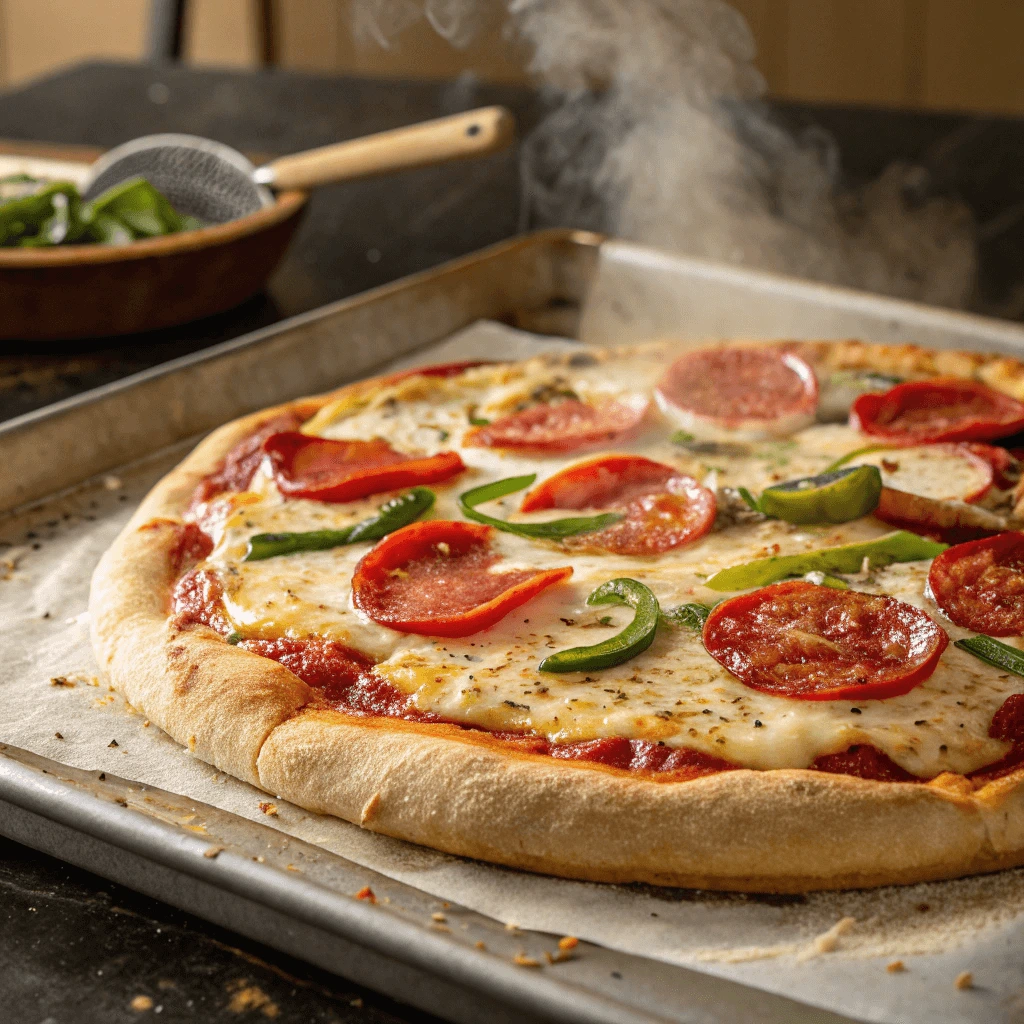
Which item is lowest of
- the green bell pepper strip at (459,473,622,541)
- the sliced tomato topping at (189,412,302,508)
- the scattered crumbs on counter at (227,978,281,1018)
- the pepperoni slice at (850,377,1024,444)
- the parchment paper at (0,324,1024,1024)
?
the scattered crumbs on counter at (227,978,281,1018)

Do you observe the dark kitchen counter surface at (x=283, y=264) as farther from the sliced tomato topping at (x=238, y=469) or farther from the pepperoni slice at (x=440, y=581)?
the sliced tomato topping at (x=238, y=469)

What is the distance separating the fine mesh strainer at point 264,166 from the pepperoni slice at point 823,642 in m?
1.91

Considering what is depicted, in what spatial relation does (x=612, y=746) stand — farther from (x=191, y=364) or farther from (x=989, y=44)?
(x=989, y=44)

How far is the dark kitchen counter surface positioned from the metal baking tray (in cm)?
5

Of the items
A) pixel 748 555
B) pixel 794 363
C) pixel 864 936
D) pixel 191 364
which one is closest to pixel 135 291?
pixel 191 364

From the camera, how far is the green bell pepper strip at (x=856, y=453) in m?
2.80

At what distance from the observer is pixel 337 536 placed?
2557mm

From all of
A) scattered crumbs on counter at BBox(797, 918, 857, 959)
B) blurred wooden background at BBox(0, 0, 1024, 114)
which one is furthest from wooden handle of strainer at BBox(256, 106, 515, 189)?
scattered crumbs on counter at BBox(797, 918, 857, 959)

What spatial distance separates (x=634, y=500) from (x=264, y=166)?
6.34 feet

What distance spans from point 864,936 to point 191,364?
7.20ft

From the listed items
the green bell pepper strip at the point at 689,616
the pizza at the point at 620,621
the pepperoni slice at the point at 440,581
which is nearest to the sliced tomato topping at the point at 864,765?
the pizza at the point at 620,621

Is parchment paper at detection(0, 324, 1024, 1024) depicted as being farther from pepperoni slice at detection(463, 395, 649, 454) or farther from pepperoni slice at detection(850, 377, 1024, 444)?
pepperoni slice at detection(850, 377, 1024, 444)

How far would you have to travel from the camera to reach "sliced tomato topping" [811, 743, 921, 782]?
75.7 inches

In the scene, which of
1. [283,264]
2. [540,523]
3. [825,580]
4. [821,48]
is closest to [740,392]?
[540,523]
